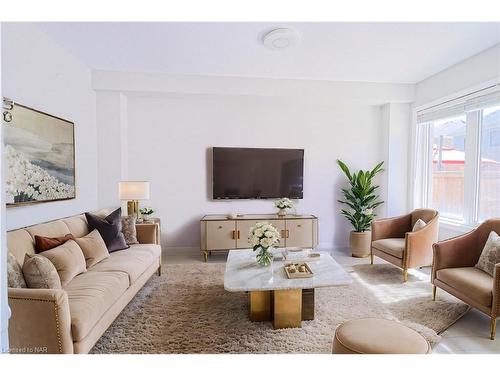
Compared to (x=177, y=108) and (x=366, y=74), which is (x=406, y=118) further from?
(x=177, y=108)

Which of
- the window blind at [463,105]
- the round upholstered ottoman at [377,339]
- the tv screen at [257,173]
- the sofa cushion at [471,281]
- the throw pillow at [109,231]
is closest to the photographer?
the round upholstered ottoman at [377,339]

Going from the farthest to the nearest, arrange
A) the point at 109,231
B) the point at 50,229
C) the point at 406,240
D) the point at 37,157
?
the point at 406,240 < the point at 109,231 < the point at 37,157 < the point at 50,229

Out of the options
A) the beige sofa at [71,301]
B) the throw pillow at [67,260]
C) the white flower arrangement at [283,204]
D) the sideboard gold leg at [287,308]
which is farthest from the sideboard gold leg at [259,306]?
the white flower arrangement at [283,204]

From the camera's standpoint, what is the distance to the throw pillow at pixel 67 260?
1.92 meters

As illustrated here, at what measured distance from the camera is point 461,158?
11.2ft

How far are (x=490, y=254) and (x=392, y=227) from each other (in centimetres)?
131

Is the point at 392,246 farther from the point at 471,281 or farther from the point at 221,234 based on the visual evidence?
the point at 221,234

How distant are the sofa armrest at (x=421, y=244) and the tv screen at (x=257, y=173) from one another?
1678mm

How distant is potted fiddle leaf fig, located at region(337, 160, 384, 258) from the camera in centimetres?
399

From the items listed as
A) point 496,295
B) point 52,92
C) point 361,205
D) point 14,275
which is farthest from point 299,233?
point 52,92

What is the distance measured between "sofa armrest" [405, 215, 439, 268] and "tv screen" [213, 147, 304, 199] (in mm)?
1678

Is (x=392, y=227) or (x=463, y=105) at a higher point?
(x=463, y=105)

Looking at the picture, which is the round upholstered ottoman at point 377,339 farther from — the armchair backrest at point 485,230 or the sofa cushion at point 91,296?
the armchair backrest at point 485,230

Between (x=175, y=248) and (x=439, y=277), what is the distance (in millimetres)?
3385
